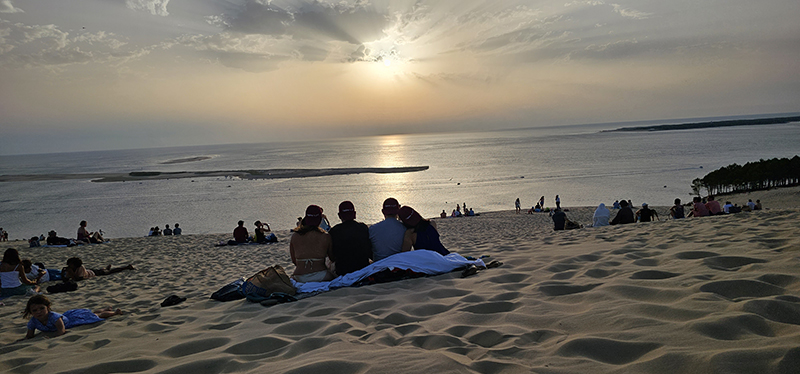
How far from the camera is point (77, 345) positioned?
3.81m

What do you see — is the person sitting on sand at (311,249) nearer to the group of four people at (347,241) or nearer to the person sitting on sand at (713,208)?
the group of four people at (347,241)

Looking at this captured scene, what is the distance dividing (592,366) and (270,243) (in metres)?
13.1

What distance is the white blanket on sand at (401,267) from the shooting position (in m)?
5.23

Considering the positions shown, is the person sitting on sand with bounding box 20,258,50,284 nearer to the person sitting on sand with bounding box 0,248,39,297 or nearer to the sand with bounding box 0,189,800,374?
the person sitting on sand with bounding box 0,248,39,297

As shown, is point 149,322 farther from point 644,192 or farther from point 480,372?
point 644,192

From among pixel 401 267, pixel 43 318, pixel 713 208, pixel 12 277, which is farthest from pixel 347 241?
pixel 713 208

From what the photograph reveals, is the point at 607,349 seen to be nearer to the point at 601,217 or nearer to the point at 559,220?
the point at 601,217

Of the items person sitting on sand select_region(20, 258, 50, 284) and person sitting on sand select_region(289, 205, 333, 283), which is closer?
person sitting on sand select_region(289, 205, 333, 283)

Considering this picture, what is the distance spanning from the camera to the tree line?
3319 centimetres

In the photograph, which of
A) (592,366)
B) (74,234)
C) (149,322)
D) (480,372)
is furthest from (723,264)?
(74,234)

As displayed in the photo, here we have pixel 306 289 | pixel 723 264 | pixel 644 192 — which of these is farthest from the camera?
pixel 644 192

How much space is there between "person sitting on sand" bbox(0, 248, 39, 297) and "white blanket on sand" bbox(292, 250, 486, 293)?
5.55 m

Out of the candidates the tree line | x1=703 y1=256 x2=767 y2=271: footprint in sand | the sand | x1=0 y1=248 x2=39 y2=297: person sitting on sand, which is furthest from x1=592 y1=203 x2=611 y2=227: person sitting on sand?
the tree line

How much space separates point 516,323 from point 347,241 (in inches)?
117
